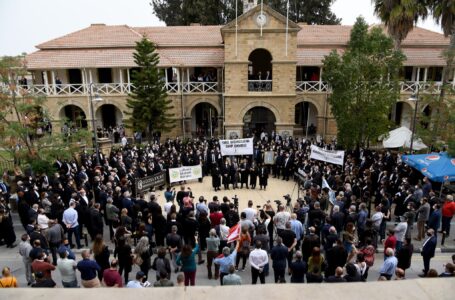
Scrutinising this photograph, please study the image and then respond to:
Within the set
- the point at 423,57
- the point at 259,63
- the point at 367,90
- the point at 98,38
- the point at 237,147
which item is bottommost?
the point at 237,147

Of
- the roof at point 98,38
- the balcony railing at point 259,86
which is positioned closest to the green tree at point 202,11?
the roof at point 98,38

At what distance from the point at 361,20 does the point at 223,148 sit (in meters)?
13.7

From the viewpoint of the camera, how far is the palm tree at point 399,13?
23.6 meters

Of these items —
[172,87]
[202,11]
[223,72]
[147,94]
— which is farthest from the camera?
[202,11]

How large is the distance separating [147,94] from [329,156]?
48.5 ft

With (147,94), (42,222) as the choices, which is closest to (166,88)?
(147,94)

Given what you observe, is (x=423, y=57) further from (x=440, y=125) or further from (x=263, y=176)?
(x=263, y=176)

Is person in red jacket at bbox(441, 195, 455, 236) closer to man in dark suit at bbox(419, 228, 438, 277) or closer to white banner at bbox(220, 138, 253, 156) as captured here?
man in dark suit at bbox(419, 228, 438, 277)

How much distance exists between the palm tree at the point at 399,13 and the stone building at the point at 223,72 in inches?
179

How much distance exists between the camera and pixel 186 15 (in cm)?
4381

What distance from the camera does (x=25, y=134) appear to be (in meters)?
16.3

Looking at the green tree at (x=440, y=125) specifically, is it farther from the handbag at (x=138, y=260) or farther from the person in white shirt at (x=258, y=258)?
the handbag at (x=138, y=260)

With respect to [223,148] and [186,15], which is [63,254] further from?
[186,15]

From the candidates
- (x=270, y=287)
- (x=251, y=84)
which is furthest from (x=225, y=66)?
(x=270, y=287)
